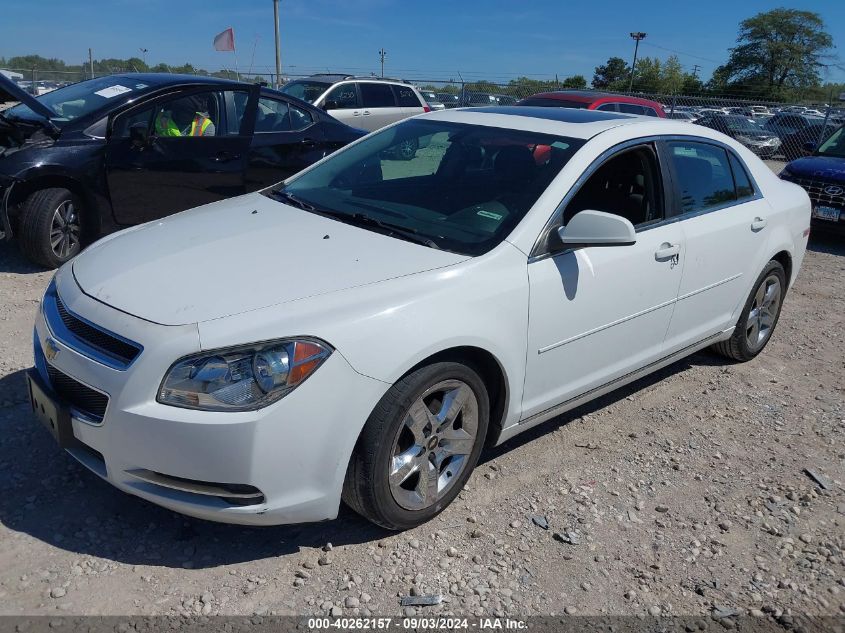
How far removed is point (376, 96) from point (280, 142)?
22.7ft

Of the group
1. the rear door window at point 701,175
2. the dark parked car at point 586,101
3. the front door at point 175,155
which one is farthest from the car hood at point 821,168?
the front door at point 175,155

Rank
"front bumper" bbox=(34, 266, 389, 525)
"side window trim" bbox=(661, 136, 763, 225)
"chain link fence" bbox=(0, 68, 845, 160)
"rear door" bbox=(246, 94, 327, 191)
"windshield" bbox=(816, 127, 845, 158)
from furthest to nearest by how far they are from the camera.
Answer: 1. "chain link fence" bbox=(0, 68, 845, 160)
2. "windshield" bbox=(816, 127, 845, 158)
3. "rear door" bbox=(246, 94, 327, 191)
4. "side window trim" bbox=(661, 136, 763, 225)
5. "front bumper" bbox=(34, 266, 389, 525)

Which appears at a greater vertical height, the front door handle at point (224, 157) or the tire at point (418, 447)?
the front door handle at point (224, 157)

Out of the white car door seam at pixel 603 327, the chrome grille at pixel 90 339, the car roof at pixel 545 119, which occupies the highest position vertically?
the car roof at pixel 545 119

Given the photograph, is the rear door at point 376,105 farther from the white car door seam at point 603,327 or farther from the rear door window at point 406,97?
the white car door seam at point 603,327

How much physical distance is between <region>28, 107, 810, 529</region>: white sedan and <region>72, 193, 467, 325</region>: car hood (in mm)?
11

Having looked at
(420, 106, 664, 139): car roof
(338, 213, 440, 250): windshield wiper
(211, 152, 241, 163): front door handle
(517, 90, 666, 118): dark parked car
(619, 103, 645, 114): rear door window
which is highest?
(420, 106, 664, 139): car roof

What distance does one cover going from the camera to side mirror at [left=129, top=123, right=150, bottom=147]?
19.2ft

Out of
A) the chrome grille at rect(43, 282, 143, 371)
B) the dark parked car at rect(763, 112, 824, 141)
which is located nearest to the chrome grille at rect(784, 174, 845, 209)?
the chrome grille at rect(43, 282, 143, 371)

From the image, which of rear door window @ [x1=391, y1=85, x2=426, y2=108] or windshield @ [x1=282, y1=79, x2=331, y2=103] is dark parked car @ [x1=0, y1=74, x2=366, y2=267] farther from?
rear door window @ [x1=391, y1=85, x2=426, y2=108]

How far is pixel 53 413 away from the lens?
2.60m

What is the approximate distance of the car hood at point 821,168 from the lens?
8.78 metres

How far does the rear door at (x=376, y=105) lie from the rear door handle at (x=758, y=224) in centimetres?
951

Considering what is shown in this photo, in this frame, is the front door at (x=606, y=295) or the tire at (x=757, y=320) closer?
the front door at (x=606, y=295)
